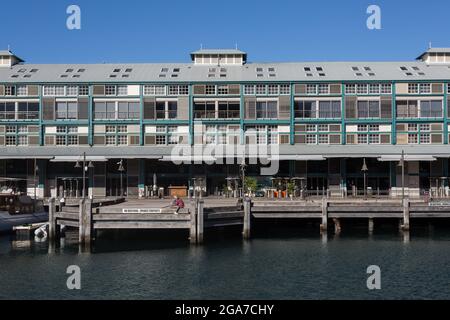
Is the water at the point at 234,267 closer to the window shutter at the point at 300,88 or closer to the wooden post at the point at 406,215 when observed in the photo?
the wooden post at the point at 406,215

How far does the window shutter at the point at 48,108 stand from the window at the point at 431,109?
52.2m

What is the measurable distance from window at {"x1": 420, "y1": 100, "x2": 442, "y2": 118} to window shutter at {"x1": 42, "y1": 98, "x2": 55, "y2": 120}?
52167 mm

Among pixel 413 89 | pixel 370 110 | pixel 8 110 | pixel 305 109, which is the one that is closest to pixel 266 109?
pixel 305 109

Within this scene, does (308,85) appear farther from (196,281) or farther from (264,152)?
(196,281)

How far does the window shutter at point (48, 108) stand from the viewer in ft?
264

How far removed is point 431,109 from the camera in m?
79.9

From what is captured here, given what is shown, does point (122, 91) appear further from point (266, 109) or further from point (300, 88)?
point (300, 88)

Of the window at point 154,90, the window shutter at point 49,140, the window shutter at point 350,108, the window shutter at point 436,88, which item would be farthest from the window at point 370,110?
the window shutter at point 49,140

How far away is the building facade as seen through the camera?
78.4 meters

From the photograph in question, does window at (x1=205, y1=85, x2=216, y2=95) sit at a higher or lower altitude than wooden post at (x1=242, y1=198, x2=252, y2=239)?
higher

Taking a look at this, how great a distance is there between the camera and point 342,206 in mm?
53938

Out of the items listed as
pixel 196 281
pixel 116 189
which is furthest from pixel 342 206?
pixel 116 189

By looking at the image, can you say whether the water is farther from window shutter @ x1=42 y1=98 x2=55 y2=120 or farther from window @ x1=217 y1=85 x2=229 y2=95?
window @ x1=217 y1=85 x2=229 y2=95

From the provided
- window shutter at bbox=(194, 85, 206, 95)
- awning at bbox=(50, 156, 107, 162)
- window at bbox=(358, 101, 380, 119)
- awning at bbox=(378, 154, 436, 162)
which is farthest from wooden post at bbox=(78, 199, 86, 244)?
window at bbox=(358, 101, 380, 119)
